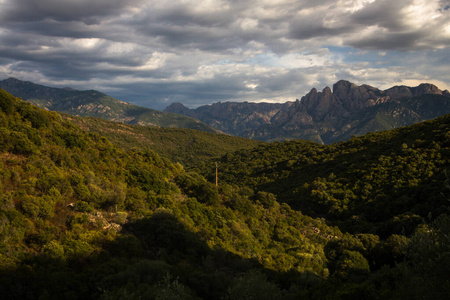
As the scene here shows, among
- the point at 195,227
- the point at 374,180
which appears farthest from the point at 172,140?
the point at 195,227

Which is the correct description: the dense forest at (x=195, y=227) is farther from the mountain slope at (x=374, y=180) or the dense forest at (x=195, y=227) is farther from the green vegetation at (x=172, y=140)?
the green vegetation at (x=172, y=140)

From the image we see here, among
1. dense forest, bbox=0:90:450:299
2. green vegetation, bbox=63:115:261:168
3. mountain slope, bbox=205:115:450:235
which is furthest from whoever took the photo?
green vegetation, bbox=63:115:261:168

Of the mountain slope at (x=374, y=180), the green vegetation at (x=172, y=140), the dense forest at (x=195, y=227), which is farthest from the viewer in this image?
the green vegetation at (x=172, y=140)

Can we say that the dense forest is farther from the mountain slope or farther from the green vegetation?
the green vegetation

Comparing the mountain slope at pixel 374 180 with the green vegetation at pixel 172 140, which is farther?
the green vegetation at pixel 172 140

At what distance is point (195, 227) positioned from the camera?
2625 centimetres

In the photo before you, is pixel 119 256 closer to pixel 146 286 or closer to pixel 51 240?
pixel 51 240

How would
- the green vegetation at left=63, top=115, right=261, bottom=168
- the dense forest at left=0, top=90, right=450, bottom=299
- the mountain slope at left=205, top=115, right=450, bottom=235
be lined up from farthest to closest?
1. the green vegetation at left=63, top=115, right=261, bottom=168
2. the mountain slope at left=205, top=115, right=450, bottom=235
3. the dense forest at left=0, top=90, right=450, bottom=299

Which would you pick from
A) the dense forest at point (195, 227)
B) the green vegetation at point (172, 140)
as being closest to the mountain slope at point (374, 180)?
the dense forest at point (195, 227)

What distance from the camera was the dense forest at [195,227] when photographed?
13.8 metres

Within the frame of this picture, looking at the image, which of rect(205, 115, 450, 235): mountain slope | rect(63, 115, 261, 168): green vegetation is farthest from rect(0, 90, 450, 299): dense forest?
rect(63, 115, 261, 168): green vegetation

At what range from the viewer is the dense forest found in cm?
1377

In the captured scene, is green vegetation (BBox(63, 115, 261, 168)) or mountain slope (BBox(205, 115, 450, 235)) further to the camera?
green vegetation (BBox(63, 115, 261, 168))

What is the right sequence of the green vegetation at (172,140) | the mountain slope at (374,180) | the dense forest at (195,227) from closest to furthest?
the dense forest at (195,227) < the mountain slope at (374,180) < the green vegetation at (172,140)
